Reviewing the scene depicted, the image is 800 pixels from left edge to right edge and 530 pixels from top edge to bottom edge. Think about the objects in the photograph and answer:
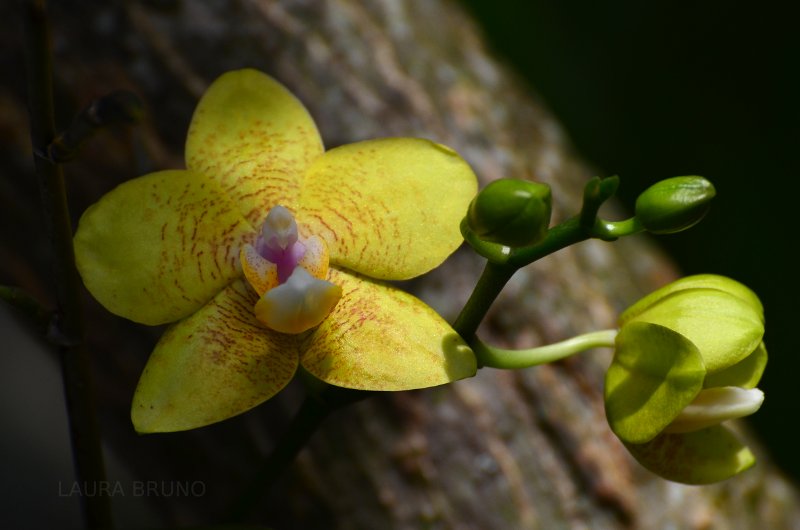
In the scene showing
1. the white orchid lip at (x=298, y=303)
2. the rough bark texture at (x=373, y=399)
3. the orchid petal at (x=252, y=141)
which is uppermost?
the orchid petal at (x=252, y=141)

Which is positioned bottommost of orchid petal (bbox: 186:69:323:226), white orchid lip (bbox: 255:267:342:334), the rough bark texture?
the rough bark texture

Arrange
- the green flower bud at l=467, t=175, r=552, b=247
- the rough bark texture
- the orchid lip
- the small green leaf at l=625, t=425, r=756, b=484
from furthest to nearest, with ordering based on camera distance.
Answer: the rough bark texture, the small green leaf at l=625, t=425, r=756, b=484, the orchid lip, the green flower bud at l=467, t=175, r=552, b=247

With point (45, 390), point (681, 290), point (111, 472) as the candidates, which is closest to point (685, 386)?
point (681, 290)

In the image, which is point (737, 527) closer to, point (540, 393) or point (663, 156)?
point (540, 393)

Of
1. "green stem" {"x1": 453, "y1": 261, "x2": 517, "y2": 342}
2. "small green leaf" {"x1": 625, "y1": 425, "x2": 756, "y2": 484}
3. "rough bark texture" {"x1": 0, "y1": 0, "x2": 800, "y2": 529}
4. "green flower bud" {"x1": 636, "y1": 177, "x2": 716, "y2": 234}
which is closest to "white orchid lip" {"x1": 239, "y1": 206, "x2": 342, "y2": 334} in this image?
"green stem" {"x1": 453, "y1": 261, "x2": 517, "y2": 342}

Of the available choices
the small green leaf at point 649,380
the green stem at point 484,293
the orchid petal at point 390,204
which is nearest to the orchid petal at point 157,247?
the orchid petal at point 390,204

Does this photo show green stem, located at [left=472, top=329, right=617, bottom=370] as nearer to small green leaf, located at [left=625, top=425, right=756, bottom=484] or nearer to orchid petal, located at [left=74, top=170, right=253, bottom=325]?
small green leaf, located at [left=625, top=425, right=756, bottom=484]

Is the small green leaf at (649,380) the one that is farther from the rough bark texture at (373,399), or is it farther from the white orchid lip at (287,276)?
the rough bark texture at (373,399)
